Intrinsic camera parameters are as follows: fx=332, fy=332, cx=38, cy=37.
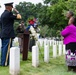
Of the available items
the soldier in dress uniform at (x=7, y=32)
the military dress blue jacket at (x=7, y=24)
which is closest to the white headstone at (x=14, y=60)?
the soldier in dress uniform at (x=7, y=32)

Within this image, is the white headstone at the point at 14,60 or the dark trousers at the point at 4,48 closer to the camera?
the white headstone at the point at 14,60

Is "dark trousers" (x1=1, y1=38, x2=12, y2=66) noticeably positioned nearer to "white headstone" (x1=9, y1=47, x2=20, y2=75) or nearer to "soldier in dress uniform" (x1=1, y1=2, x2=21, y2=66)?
"soldier in dress uniform" (x1=1, y1=2, x2=21, y2=66)

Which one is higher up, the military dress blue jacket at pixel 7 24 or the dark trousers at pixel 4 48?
the military dress blue jacket at pixel 7 24

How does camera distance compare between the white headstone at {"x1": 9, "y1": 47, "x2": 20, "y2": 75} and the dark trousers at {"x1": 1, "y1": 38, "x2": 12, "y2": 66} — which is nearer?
the white headstone at {"x1": 9, "y1": 47, "x2": 20, "y2": 75}

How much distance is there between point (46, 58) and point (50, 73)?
3082 millimetres

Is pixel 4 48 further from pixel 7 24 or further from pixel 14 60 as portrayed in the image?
pixel 14 60

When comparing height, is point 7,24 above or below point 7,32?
above

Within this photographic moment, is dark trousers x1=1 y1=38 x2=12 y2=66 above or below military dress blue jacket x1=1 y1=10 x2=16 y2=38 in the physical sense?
below

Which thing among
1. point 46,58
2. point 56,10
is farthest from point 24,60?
point 56,10

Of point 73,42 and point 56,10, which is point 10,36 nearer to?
point 73,42

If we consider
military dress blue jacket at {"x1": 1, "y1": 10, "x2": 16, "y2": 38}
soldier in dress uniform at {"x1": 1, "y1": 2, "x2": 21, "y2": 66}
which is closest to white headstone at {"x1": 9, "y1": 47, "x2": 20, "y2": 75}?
soldier in dress uniform at {"x1": 1, "y1": 2, "x2": 21, "y2": 66}

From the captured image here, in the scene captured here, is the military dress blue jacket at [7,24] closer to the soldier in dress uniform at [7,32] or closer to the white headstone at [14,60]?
the soldier in dress uniform at [7,32]

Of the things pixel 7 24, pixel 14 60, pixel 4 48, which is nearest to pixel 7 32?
pixel 7 24

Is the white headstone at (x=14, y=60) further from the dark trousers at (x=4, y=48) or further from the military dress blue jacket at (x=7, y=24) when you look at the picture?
the military dress blue jacket at (x=7, y=24)
